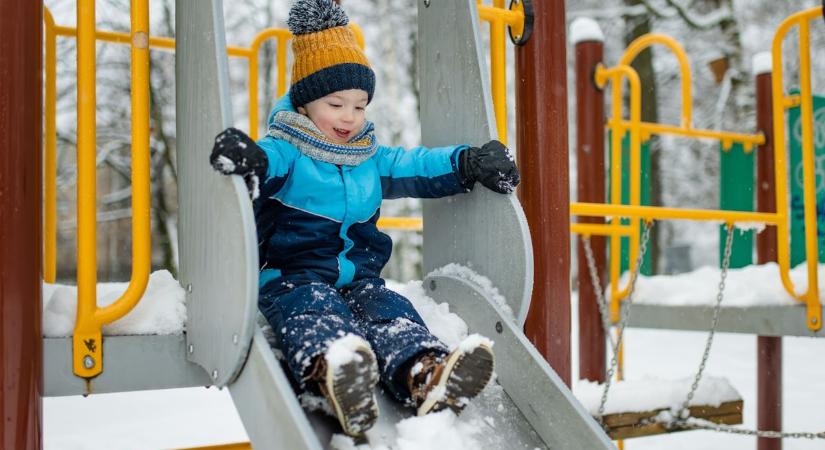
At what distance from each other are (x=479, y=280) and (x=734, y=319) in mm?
2393

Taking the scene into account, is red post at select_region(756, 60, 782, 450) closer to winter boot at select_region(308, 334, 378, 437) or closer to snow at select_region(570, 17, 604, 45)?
snow at select_region(570, 17, 604, 45)

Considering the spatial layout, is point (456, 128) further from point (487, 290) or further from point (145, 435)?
point (145, 435)

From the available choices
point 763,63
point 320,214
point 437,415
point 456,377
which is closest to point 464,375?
point 456,377

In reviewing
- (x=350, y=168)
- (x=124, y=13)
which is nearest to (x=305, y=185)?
(x=350, y=168)

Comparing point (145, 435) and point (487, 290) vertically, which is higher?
point (487, 290)

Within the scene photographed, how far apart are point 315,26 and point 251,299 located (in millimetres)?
995

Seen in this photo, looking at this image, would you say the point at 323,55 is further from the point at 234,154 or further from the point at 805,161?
the point at 805,161

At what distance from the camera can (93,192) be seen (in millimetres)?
1794

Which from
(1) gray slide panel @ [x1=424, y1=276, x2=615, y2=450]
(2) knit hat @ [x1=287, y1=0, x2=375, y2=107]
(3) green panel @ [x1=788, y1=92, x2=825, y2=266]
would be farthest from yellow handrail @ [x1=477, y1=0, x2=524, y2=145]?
(3) green panel @ [x1=788, y1=92, x2=825, y2=266]

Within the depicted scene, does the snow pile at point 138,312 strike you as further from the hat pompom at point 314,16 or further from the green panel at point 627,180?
the green panel at point 627,180

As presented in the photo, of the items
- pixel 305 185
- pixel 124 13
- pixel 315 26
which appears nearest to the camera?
pixel 305 185

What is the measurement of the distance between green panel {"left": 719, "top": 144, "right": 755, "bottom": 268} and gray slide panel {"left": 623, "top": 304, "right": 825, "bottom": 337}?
43.5 inches

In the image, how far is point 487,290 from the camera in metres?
2.15

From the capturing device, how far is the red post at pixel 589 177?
15.1 feet
